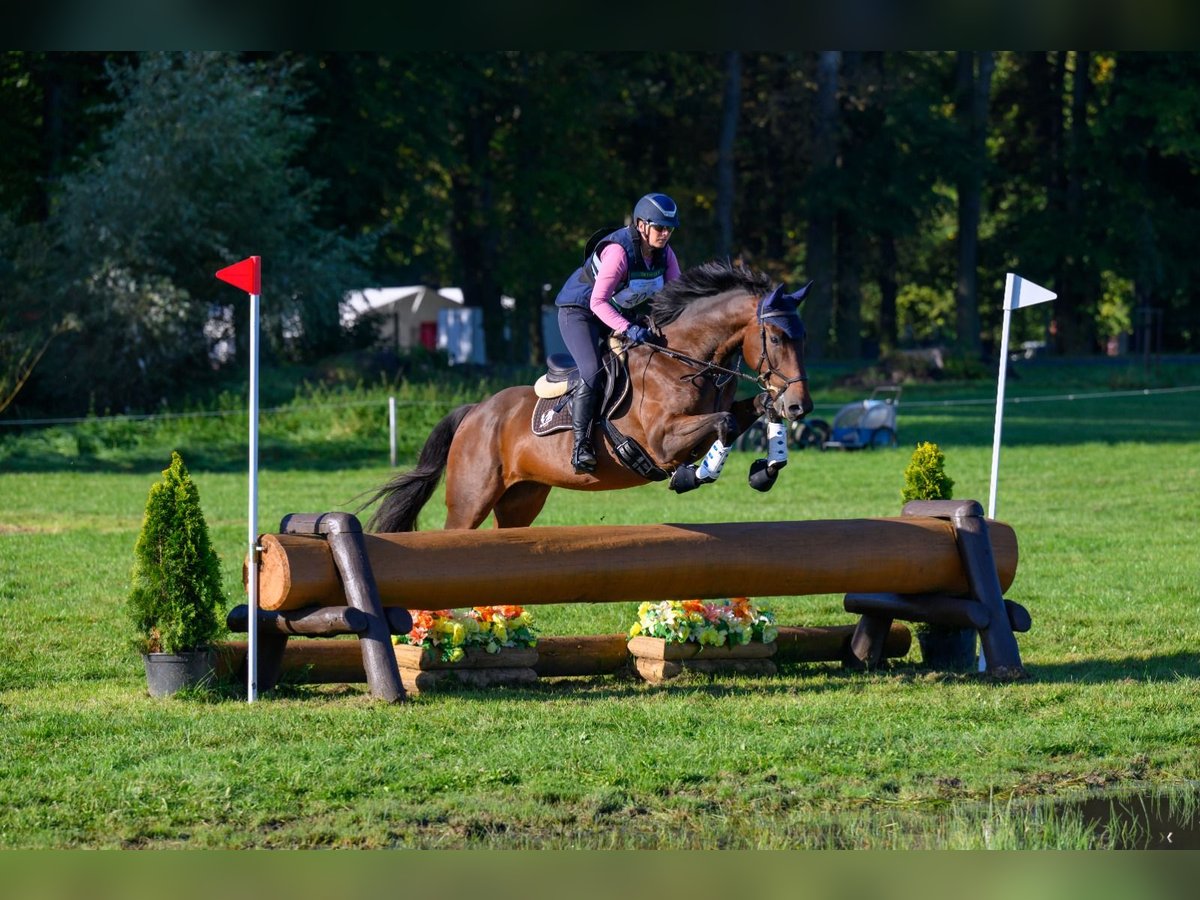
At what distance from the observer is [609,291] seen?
825 centimetres

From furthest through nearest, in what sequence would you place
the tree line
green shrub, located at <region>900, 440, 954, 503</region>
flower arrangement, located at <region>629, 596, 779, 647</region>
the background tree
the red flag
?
the tree line, the background tree, green shrub, located at <region>900, 440, 954, 503</region>, flower arrangement, located at <region>629, 596, 779, 647</region>, the red flag

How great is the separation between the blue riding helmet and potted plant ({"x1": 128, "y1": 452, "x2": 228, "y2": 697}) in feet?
8.84

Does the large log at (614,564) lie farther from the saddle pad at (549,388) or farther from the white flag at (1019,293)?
the white flag at (1019,293)

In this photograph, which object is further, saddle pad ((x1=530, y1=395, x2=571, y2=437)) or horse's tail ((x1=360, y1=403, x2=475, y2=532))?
horse's tail ((x1=360, y1=403, x2=475, y2=532))

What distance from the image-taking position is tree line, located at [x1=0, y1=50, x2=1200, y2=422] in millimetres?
26266

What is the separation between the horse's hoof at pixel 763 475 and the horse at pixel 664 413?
0.03m

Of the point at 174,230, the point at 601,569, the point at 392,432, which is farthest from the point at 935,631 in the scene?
the point at 174,230

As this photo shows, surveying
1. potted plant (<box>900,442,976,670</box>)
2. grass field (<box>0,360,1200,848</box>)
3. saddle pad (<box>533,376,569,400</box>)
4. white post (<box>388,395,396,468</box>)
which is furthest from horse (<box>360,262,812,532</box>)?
white post (<box>388,395,396,468</box>)

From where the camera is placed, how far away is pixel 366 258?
28.8m

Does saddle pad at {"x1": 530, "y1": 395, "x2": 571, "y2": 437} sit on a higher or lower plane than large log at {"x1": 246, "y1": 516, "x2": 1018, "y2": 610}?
higher

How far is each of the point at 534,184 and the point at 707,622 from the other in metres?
32.2

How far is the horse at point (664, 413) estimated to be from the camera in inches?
309

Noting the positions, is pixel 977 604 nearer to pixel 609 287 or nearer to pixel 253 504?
pixel 609 287

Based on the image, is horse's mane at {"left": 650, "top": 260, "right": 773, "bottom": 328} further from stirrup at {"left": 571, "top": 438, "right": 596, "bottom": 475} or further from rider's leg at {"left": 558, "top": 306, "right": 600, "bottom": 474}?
stirrup at {"left": 571, "top": 438, "right": 596, "bottom": 475}
